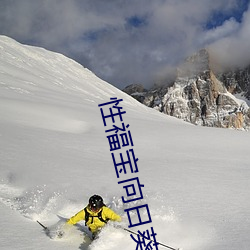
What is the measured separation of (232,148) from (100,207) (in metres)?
8.68


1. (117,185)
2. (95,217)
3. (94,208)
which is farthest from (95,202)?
(117,185)

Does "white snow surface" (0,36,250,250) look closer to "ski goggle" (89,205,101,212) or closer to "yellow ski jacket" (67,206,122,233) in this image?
"yellow ski jacket" (67,206,122,233)

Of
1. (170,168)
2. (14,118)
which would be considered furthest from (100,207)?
(14,118)

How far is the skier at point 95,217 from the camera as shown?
5730 millimetres

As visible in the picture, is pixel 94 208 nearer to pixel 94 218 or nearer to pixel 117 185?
pixel 94 218

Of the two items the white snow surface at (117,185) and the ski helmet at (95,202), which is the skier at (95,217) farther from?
the white snow surface at (117,185)

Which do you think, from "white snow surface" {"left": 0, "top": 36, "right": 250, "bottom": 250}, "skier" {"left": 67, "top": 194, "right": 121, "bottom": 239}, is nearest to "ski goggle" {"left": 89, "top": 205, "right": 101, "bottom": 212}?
"skier" {"left": 67, "top": 194, "right": 121, "bottom": 239}

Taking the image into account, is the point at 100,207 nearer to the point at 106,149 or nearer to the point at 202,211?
the point at 202,211

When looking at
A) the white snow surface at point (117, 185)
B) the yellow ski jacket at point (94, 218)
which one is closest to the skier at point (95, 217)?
the yellow ski jacket at point (94, 218)

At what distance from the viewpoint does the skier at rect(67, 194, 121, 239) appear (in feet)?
18.8

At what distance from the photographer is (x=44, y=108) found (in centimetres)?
1875

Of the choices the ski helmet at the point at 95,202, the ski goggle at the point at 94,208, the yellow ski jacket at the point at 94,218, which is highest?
the ski helmet at the point at 95,202

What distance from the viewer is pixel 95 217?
5805mm

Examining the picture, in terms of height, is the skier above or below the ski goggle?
below
